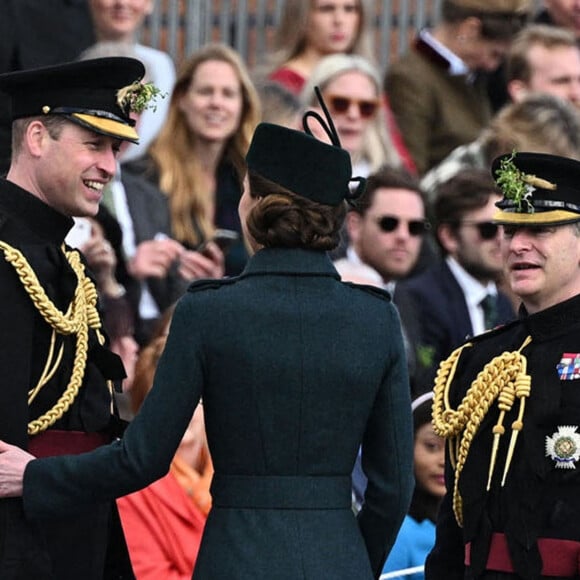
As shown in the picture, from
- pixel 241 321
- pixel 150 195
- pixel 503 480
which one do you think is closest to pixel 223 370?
pixel 241 321

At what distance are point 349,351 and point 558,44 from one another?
242 inches

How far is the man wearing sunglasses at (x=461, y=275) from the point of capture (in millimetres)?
10492

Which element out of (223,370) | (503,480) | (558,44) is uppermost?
(558,44)

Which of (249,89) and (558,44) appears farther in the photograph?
(558,44)

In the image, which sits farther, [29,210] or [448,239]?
Answer: [448,239]

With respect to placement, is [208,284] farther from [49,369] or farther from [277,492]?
[49,369]

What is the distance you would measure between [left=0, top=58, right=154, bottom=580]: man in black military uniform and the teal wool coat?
0.55m

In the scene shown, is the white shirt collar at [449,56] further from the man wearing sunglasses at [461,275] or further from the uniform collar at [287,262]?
the uniform collar at [287,262]

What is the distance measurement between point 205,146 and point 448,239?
131 cm

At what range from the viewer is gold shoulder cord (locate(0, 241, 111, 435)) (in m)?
7.19

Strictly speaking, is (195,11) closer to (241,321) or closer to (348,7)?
(348,7)

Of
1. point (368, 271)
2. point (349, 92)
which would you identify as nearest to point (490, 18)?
point (349, 92)

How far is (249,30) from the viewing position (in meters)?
14.0

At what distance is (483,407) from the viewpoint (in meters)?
7.25
